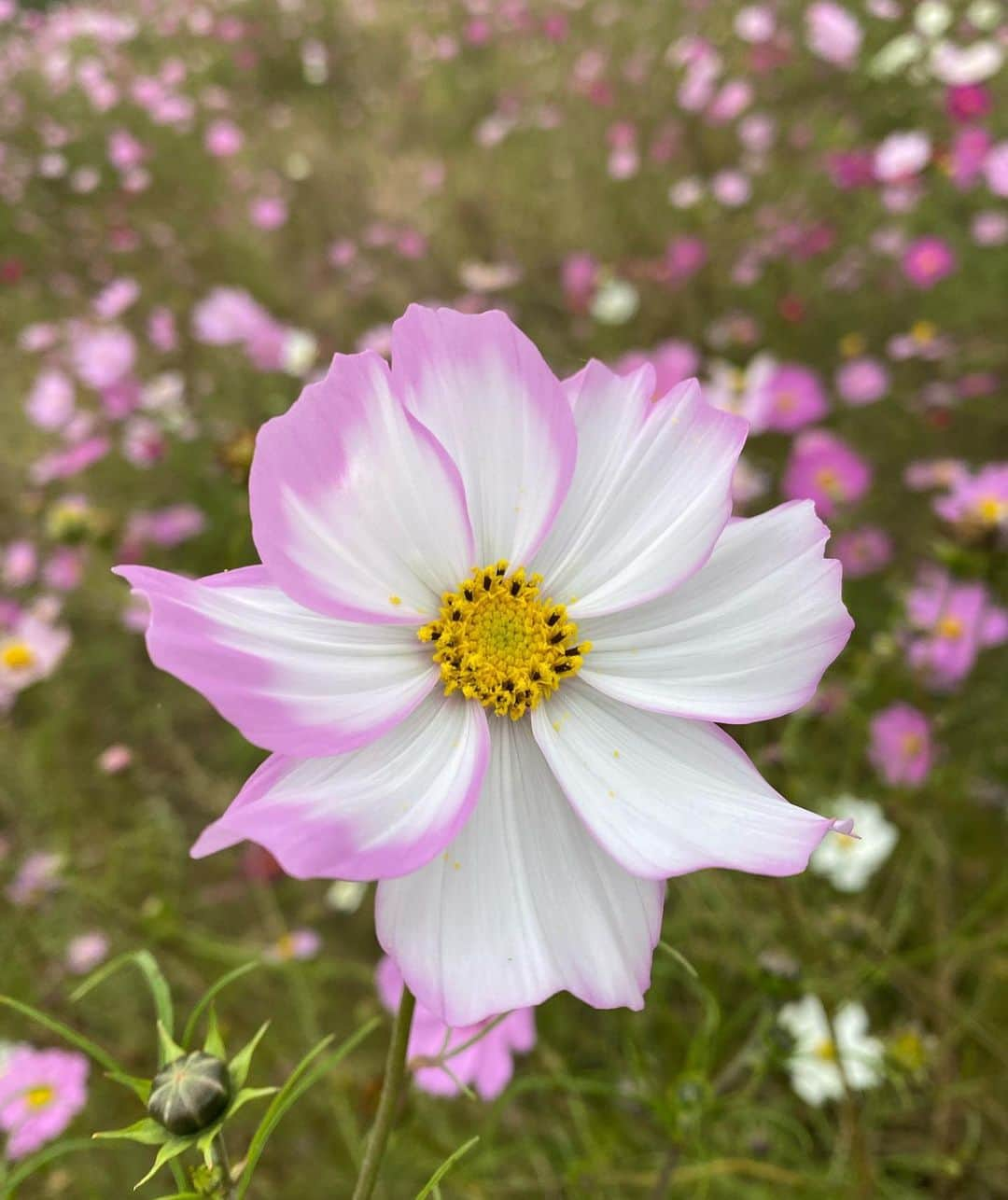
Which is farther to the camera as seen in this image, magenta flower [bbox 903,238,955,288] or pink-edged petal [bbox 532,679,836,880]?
magenta flower [bbox 903,238,955,288]

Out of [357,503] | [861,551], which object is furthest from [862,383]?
[357,503]

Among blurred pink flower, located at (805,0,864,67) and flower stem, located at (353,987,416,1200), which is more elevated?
flower stem, located at (353,987,416,1200)

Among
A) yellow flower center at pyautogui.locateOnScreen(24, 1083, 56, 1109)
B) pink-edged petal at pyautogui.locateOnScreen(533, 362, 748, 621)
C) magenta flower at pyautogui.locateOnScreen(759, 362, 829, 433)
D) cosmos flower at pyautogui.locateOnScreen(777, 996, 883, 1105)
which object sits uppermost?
pink-edged petal at pyautogui.locateOnScreen(533, 362, 748, 621)

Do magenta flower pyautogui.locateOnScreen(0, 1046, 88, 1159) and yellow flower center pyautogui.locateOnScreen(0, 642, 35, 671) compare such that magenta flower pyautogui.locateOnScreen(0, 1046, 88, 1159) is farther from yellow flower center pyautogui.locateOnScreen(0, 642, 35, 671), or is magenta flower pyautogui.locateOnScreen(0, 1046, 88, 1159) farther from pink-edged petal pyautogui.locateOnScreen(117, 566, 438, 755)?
pink-edged petal pyautogui.locateOnScreen(117, 566, 438, 755)

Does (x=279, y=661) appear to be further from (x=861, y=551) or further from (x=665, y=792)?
(x=861, y=551)

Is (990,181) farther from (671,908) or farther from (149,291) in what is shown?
(149,291)

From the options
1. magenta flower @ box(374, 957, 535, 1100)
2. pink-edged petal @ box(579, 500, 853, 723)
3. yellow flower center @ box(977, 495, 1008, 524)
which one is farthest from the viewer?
yellow flower center @ box(977, 495, 1008, 524)

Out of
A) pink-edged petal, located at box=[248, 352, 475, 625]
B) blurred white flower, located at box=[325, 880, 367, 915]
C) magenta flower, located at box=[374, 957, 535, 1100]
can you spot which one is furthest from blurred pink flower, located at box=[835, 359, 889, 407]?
pink-edged petal, located at box=[248, 352, 475, 625]

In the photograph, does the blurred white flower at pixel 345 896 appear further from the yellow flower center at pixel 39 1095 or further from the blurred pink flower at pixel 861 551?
the blurred pink flower at pixel 861 551
